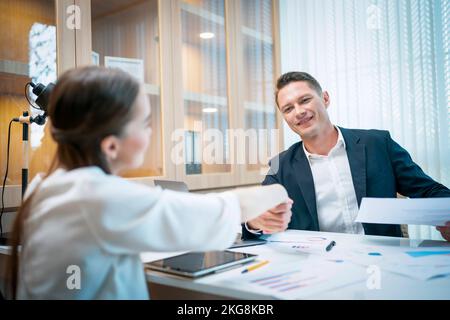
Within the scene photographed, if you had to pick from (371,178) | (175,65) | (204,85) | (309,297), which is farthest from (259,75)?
(309,297)

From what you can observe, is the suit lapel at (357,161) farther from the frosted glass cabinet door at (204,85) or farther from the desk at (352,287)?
the frosted glass cabinet door at (204,85)

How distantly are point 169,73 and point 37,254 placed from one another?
1471mm

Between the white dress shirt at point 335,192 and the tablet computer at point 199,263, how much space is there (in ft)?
2.31

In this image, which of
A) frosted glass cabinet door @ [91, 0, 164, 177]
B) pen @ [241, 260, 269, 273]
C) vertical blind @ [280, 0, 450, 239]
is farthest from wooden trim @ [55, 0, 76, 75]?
vertical blind @ [280, 0, 450, 239]

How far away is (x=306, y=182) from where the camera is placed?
1.61 meters

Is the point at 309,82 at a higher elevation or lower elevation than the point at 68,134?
higher

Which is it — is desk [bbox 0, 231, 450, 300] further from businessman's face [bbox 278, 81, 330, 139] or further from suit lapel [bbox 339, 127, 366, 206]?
businessman's face [bbox 278, 81, 330, 139]

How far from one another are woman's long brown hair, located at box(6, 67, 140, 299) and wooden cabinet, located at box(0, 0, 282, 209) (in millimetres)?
368

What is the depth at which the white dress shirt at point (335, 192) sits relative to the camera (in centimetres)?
155

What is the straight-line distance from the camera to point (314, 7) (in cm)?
265

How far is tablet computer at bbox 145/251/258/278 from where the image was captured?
2.69 feet

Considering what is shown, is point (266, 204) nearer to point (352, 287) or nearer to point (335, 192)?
point (352, 287)
